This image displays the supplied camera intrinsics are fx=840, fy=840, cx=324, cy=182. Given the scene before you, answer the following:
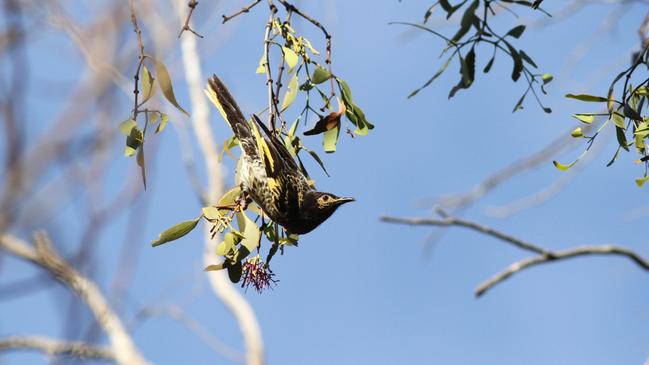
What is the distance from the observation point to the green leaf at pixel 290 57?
216 centimetres

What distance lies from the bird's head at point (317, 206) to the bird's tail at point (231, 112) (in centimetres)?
25

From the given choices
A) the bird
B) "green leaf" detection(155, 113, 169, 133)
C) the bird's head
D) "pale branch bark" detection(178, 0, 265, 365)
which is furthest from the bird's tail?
"pale branch bark" detection(178, 0, 265, 365)

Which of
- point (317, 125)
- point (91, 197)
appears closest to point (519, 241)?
point (317, 125)

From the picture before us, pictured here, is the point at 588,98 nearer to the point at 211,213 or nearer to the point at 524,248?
the point at 524,248

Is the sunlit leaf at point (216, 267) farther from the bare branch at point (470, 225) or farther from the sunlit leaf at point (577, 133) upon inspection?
the sunlit leaf at point (577, 133)

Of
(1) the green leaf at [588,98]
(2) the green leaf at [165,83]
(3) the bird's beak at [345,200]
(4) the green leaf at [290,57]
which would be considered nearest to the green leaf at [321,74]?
(4) the green leaf at [290,57]

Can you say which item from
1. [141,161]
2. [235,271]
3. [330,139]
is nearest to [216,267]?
A: [235,271]

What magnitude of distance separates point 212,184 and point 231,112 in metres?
7.31

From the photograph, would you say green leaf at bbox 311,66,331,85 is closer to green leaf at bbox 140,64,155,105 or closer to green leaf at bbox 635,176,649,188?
green leaf at bbox 140,64,155,105

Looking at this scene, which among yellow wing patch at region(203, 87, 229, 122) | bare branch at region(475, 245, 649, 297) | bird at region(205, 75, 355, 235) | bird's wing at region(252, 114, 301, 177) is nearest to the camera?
bare branch at region(475, 245, 649, 297)

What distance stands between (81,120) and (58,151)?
7.5 inches

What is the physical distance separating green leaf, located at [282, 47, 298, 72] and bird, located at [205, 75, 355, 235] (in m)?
0.20

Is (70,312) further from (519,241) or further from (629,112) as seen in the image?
(629,112)

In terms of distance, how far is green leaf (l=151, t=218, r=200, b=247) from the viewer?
2.13 m
